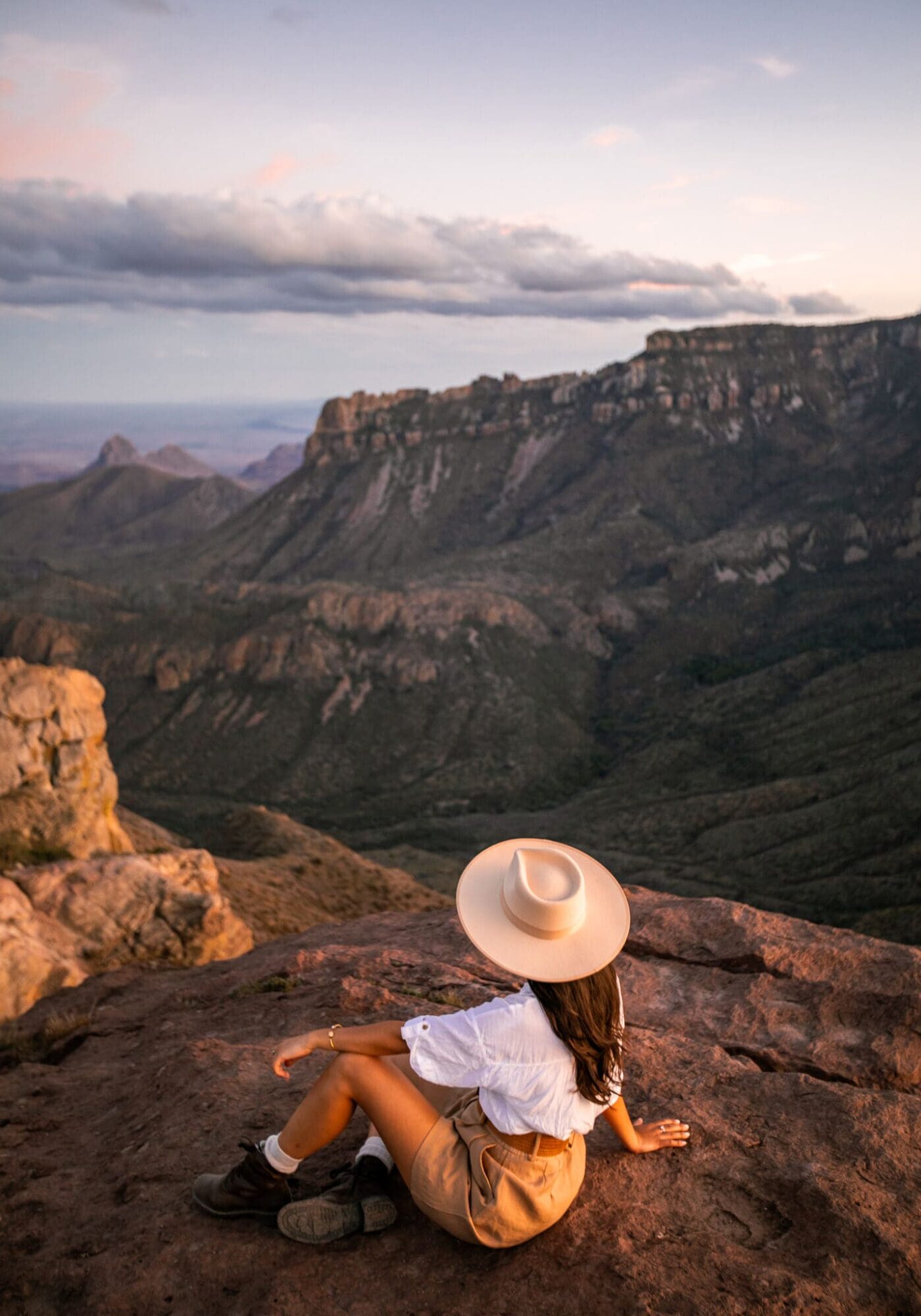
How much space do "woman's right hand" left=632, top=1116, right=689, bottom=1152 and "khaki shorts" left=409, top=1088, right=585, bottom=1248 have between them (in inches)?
36.8

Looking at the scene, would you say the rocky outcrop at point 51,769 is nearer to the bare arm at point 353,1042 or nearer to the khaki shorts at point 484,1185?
the bare arm at point 353,1042

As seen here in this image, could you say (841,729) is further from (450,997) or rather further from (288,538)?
(288,538)

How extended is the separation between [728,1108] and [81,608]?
12483 centimetres

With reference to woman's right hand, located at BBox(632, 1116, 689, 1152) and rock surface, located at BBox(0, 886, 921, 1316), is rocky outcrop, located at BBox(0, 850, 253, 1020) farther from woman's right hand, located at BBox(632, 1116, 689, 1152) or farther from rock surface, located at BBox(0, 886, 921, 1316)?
woman's right hand, located at BBox(632, 1116, 689, 1152)

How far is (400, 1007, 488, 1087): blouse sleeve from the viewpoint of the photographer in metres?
5.21

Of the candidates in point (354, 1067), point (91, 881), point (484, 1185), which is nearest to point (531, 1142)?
point (484, 1185)

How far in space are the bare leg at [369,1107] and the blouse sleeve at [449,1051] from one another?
0.37 m

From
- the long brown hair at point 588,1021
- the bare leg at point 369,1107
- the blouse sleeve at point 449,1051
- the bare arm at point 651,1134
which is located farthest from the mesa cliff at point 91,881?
the long brown hair at point 588,1021

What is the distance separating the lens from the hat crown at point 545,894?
16.5 feet

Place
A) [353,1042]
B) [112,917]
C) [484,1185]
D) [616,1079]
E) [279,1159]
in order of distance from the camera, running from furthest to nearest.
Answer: [112,917]
[279,1159]
[353,1042]
[616,1079]
[484,1185]

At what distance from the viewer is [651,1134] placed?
20.4 feet

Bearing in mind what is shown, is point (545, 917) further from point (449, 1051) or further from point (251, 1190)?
point (251, 1190)

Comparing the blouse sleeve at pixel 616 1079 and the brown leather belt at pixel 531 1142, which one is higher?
the blouse sleeve at pixel 616 1079

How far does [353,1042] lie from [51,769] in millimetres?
18765
